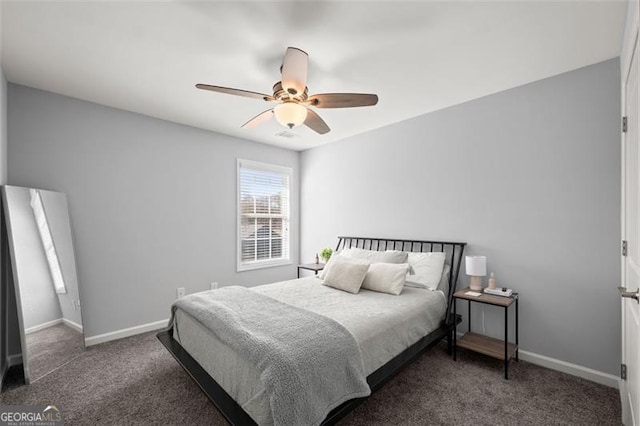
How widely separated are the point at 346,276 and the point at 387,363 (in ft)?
3.39

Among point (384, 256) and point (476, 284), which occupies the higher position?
point (384, 256)

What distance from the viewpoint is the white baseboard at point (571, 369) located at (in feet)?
7.54

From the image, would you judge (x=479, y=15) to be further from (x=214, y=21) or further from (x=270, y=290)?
(x=270, y=290)

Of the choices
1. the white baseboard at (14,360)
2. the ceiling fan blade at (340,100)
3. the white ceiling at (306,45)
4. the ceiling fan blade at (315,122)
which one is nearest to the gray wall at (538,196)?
the white ceiling at (306,45)

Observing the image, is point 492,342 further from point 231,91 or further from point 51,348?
point 51,348

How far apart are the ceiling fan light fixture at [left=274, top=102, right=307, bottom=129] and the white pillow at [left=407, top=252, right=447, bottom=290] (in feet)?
6.69

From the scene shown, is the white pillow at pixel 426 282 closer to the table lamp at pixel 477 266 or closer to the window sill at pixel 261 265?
the table lamp at pixel 477 266

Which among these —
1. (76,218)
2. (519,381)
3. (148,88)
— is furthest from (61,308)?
(519,381)

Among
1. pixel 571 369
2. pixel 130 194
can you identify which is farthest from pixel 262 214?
pixel 571 369

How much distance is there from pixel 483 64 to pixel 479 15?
2.22 ft

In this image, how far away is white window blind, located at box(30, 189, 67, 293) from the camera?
2628mm

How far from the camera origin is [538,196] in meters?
2.68

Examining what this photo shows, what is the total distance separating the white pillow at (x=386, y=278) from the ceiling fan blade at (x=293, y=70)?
1938 mm

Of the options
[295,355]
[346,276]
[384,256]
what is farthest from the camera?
[384,256]
